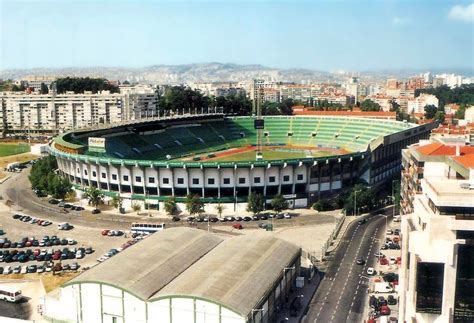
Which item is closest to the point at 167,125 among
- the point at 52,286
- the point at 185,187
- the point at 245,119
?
the point at 245,119

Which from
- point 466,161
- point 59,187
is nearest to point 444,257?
point 466,161

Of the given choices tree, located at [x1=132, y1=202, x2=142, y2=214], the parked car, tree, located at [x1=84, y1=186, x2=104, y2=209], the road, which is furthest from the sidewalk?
tree, located at [x1=84, y1=186, x2=104, y2=209]

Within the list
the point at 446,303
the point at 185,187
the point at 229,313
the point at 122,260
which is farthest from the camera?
the point at 185,187

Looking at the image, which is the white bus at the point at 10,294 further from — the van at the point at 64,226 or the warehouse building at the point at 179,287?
the van at the point at 64,226

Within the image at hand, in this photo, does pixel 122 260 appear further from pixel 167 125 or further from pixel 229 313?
pixel 167 125

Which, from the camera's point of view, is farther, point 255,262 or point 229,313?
point 255,262

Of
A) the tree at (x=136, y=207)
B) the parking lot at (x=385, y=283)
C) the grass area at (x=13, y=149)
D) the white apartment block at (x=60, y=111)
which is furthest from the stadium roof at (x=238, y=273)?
the white apartment block at (x=60, y=111)

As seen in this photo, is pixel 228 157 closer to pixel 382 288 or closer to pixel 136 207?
pixel 136 207
